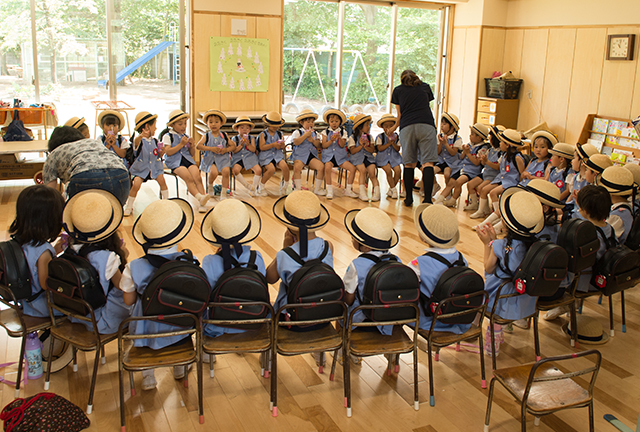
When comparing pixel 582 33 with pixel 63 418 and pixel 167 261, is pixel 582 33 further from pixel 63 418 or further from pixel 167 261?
pixel 63 418

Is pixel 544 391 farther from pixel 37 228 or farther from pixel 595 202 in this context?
pixel 37 228

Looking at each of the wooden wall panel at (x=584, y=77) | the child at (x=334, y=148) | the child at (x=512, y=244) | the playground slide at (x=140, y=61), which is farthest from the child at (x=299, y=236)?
the wooden wall panel at (x=584, y=77)

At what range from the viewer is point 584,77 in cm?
852

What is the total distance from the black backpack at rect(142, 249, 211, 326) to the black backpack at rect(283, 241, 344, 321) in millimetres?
409

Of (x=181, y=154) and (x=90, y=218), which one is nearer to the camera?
(x=90, y=218)

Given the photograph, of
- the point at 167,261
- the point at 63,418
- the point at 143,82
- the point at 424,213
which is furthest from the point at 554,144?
the point at 143,82

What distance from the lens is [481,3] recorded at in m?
9.59

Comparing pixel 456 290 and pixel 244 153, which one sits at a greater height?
pixel 244 153

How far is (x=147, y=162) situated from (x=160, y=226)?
12.1 feet

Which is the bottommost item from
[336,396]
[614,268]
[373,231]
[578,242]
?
[336,396]

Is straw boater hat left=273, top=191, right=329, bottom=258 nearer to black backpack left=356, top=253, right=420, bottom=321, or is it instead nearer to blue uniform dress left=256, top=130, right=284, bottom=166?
black backpack left=356, top=253, right=420, bottom=321

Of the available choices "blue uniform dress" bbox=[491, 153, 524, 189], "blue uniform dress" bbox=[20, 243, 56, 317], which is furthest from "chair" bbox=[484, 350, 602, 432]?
"blue uniform dress" bbox=[491, 153, 524, 189]

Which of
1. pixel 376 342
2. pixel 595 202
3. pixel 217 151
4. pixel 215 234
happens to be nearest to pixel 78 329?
pixel 215 234

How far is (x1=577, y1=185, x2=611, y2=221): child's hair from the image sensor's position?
345cm
